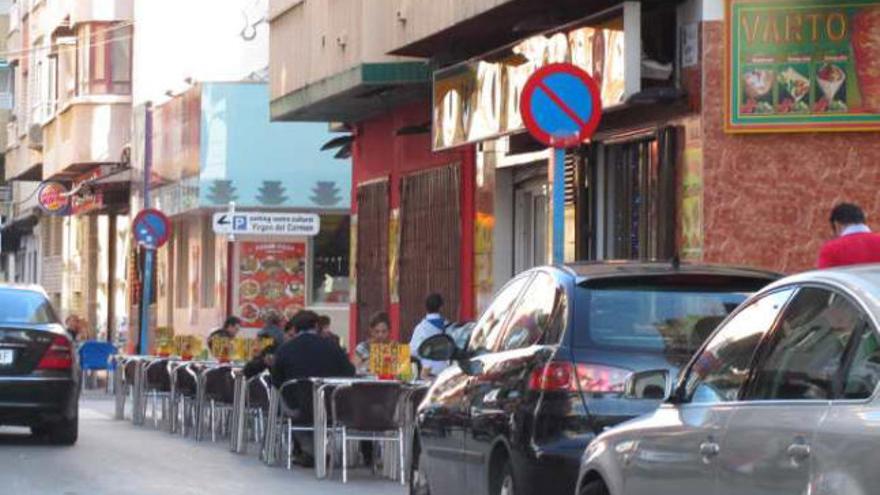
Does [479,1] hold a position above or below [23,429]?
above

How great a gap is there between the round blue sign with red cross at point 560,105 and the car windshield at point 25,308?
8.05 metres

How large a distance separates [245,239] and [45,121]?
1485 centimetres

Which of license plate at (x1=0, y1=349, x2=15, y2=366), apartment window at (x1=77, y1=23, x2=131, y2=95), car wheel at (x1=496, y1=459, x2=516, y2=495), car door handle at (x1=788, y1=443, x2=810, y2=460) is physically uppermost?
apartment window at (x1=77, y1=23, x2=131, y2=95)

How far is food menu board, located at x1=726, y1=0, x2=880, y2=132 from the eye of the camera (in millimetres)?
17891

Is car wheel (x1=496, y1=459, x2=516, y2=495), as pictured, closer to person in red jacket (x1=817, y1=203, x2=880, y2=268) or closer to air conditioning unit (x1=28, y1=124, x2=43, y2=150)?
person in red jacket (x1=817, y1=203, x2=880, y2=268)

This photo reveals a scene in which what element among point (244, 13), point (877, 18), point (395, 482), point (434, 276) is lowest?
point (395, 482)

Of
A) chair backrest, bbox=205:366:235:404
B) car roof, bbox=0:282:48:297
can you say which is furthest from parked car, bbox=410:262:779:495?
chair backrest, bbox=205:366:235:404

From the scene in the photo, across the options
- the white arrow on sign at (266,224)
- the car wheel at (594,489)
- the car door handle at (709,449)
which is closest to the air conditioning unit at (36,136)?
the white arrow on sign at (266,224)

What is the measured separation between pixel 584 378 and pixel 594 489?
148cm

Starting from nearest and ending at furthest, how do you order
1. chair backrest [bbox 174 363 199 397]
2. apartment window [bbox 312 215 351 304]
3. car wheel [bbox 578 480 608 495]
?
car wheel [bbox 578 480 608 495], chair backrest [bbox 174 363 199 397], apartment window [bbox 312 215 351 304]

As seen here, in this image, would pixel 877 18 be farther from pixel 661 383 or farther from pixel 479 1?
pixel 661 383

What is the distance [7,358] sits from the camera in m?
20.8

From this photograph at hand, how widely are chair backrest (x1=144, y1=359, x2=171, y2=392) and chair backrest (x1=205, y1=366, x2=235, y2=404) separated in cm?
270

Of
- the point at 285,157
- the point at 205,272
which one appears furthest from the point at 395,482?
the point at 205,272
